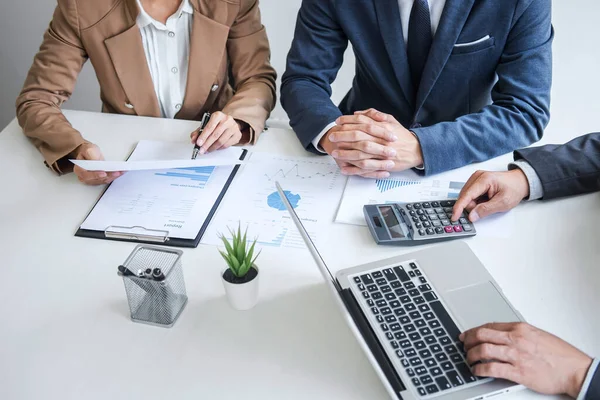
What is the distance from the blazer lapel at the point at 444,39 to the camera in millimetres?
1347

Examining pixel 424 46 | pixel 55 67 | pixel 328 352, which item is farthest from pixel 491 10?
pixel 55 67

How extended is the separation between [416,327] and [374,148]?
0.43m

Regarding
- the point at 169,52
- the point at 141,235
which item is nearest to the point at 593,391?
the point at 141,235

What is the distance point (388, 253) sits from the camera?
108 cm

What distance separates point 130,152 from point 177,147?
0.11 m

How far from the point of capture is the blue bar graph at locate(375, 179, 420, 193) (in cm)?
124

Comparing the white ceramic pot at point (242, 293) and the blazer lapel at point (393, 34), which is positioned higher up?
the blazer lapel at point (393, 34)

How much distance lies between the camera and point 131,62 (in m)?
1.58

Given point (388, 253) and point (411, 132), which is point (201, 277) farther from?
point (411, 132)

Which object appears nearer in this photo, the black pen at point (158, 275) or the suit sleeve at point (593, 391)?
the suit sleeve at point (593, 391)

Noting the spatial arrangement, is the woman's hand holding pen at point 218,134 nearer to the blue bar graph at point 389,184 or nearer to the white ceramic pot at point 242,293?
the blue bar graph at point 389,184

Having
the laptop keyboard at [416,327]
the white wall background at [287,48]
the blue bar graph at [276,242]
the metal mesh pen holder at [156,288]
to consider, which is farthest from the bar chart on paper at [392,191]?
the white wall background at [287,48]

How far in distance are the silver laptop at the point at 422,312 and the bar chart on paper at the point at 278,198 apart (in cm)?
19

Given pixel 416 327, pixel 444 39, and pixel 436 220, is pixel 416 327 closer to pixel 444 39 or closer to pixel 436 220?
pixel 436 220
